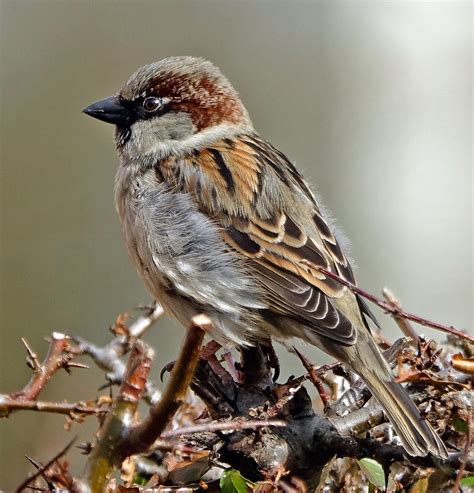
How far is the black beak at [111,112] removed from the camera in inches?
135

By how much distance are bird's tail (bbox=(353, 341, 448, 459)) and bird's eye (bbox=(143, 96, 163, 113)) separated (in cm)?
139

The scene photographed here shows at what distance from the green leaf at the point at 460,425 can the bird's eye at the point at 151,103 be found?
179 centimetres

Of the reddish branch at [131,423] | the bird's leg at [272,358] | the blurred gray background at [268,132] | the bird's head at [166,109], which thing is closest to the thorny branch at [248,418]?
the reddish branch at [131,423]

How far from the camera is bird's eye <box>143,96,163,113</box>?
3438mm

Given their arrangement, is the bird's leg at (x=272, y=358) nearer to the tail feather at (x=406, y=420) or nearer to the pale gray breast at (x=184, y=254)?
the pale gray breast at (x=184, y=254)

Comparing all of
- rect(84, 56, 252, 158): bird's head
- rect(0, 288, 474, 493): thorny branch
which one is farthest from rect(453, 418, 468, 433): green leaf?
rect(84, 56, 252, 158): bird's head

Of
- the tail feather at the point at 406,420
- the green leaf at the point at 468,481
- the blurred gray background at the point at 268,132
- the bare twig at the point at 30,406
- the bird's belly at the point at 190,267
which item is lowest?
the bare twig at the point at 30,406

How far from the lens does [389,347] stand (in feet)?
8.96

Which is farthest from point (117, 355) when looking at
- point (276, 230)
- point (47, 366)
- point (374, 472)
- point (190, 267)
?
point (374, 472)

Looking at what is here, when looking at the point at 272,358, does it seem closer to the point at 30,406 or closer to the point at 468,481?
the point at 468,481

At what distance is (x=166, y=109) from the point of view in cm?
346

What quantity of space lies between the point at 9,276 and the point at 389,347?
491 centimetres

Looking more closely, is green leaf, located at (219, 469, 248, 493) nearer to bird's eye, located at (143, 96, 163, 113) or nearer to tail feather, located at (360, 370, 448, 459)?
tail feather, located at (360, 370, 448, 459)

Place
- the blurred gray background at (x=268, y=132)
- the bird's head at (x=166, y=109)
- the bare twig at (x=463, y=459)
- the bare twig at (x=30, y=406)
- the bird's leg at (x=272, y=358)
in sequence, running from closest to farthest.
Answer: the bare twig at (x=30, y=406) < the bare twig at (x=463, y=459) < the bird's leg at (x=272, y=358) < the bird's head at (x=166, y=109) < the blurred gray background at (x=268, y=132)
